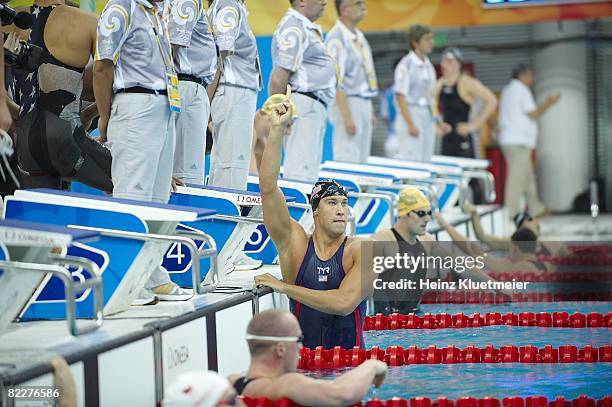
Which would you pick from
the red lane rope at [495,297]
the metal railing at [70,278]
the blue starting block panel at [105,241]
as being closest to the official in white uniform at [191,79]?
the blue starting block panel at [105,241]

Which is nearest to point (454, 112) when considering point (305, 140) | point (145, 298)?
point (305, 140)

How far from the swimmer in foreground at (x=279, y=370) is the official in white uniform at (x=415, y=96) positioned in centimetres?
800

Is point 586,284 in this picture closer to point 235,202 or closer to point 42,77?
point 235,202

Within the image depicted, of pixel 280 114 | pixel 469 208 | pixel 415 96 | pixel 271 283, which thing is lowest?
pixel 271 283

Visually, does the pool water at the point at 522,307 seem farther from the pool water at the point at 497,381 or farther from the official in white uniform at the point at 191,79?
the official in white uniform at the point at 191,79

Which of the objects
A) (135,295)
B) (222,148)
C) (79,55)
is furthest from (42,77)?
(222,148)

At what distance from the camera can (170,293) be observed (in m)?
5.02

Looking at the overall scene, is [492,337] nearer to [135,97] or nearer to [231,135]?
[231,135]

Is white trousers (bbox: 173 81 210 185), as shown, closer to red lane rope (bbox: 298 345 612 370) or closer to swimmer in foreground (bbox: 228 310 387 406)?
red lane rope (bbox: 298 345 612 370)

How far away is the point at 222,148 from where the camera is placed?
662 cm

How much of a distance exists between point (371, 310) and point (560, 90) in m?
10.9

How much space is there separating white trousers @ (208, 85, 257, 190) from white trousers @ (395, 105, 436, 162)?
5425 mm

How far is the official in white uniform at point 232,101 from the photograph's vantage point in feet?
21.6

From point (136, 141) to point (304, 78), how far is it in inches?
115
